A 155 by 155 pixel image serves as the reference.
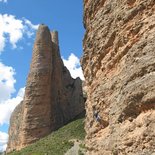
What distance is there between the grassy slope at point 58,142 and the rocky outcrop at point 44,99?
3104 millimetres

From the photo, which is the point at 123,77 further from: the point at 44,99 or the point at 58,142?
the point at 44,99

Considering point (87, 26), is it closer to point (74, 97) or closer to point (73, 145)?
point (73, 145)

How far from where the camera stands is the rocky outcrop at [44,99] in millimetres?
45344

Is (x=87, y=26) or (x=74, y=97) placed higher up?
(x=74, y=97)

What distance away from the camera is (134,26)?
893cm

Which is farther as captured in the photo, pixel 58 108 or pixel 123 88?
pixel 58 108

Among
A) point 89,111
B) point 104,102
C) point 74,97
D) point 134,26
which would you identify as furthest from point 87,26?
point 74,97

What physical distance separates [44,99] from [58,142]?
938 centimetres

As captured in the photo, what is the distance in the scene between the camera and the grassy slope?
35956 millimetres

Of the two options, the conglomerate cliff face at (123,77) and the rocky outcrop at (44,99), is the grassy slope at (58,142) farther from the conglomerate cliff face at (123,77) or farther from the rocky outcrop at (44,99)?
the conglomerate cliff face at (123,77)

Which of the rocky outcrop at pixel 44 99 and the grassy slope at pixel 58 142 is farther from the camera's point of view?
the rocky outcrop at pixel 44 99

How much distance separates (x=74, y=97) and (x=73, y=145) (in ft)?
55.9

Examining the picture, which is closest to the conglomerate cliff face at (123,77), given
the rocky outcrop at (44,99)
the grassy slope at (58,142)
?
the grassy slope at (58,142)

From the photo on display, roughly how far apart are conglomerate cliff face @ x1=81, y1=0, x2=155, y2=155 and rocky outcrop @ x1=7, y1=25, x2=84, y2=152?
33.5 meters
